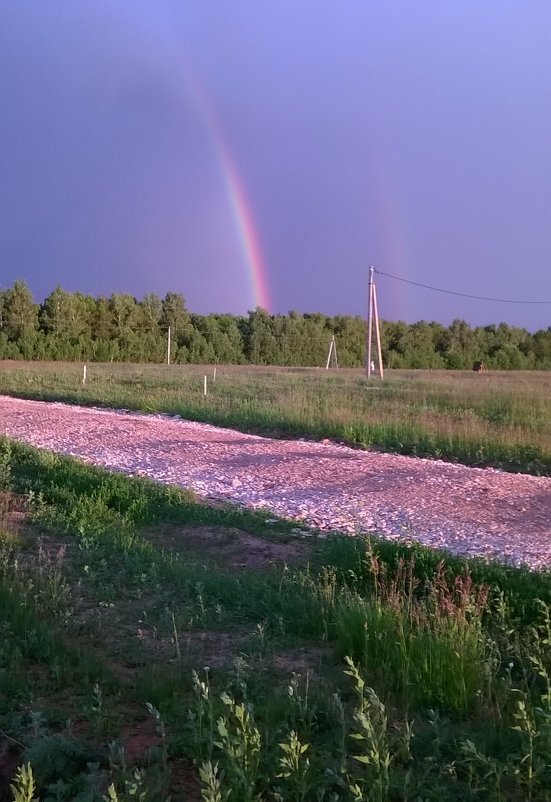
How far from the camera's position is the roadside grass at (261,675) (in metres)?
2.82

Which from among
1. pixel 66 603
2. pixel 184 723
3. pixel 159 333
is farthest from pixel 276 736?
pixel 159 333

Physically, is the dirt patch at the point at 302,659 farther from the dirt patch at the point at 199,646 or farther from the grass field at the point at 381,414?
the grass field at the point at 381,414

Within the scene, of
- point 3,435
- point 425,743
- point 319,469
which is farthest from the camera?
point 3,435

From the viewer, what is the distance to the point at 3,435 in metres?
12.4

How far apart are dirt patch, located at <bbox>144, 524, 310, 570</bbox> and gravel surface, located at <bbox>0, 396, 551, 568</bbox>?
2.57 ft

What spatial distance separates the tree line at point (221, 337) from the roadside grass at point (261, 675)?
→ 5477 cm

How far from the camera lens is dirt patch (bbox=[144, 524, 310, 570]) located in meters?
6.27

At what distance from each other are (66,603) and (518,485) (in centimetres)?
653

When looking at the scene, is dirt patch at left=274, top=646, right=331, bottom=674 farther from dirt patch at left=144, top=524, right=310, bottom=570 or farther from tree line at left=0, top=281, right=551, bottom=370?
tree line at left=0, top=281, right=551, bottom=370

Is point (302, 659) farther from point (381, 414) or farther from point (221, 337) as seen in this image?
point (221, 337)

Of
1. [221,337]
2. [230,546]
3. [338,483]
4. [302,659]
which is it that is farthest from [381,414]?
[221,337]

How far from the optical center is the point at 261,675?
3.90 m

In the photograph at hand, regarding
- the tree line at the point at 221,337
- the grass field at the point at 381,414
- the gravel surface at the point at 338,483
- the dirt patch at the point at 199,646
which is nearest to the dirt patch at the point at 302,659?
the dirt patch at the point at 199,646

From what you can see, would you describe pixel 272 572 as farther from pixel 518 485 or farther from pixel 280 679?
pixel 518 485
